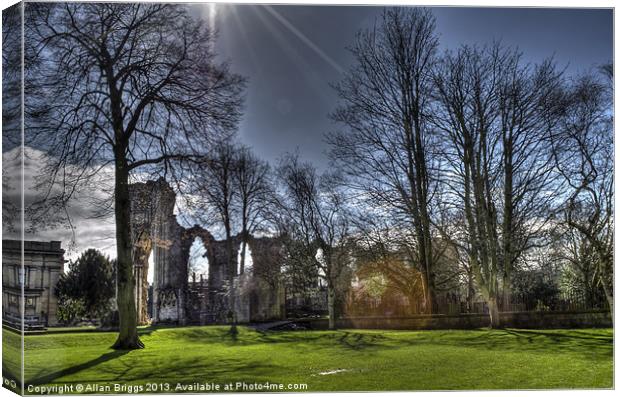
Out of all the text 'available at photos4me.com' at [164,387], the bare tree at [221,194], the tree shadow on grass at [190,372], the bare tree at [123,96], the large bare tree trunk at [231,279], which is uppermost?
the bare tree at [123,96]

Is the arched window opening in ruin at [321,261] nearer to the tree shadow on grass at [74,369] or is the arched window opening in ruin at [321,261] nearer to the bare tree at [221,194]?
the bare tree at [221,194]

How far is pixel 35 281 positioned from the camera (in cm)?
827

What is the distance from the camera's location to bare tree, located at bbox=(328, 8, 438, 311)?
8742mm

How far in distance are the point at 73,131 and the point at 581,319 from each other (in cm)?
677

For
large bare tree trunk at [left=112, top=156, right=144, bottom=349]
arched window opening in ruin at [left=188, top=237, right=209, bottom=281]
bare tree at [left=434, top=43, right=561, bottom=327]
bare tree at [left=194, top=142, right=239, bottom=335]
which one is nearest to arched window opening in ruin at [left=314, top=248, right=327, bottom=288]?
bare tree at [left=194, top=142, right=239, bottom=335]

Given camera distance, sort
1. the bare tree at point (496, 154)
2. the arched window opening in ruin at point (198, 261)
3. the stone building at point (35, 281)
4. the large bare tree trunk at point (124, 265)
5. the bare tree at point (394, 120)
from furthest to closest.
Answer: the bare tree at point (496, 154) < the bare tree at point (394, 120) < the arched window opening in ruin at point (198, 261) < the large bare tree trunk at point (124, 265) < the stone building at point (35, 281)

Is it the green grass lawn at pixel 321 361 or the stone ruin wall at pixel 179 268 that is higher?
the stone ruin wall at pixel 179 268

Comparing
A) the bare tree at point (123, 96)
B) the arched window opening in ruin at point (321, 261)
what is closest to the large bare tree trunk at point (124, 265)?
the bare tree at point (123, 96)

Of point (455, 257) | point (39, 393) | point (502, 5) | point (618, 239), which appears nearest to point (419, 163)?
point (455, 257)

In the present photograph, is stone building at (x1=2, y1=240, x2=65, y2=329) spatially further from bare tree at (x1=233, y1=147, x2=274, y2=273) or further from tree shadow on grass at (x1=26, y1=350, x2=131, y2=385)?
bare tree at (x1=233, y1=147, x2=274, y2=273)

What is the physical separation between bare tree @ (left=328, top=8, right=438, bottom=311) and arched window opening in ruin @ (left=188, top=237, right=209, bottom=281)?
2.01 meters

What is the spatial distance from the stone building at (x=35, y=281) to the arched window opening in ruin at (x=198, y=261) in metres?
1.51

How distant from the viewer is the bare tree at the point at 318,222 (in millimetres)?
8547

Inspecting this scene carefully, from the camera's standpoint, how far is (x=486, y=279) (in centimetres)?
895
